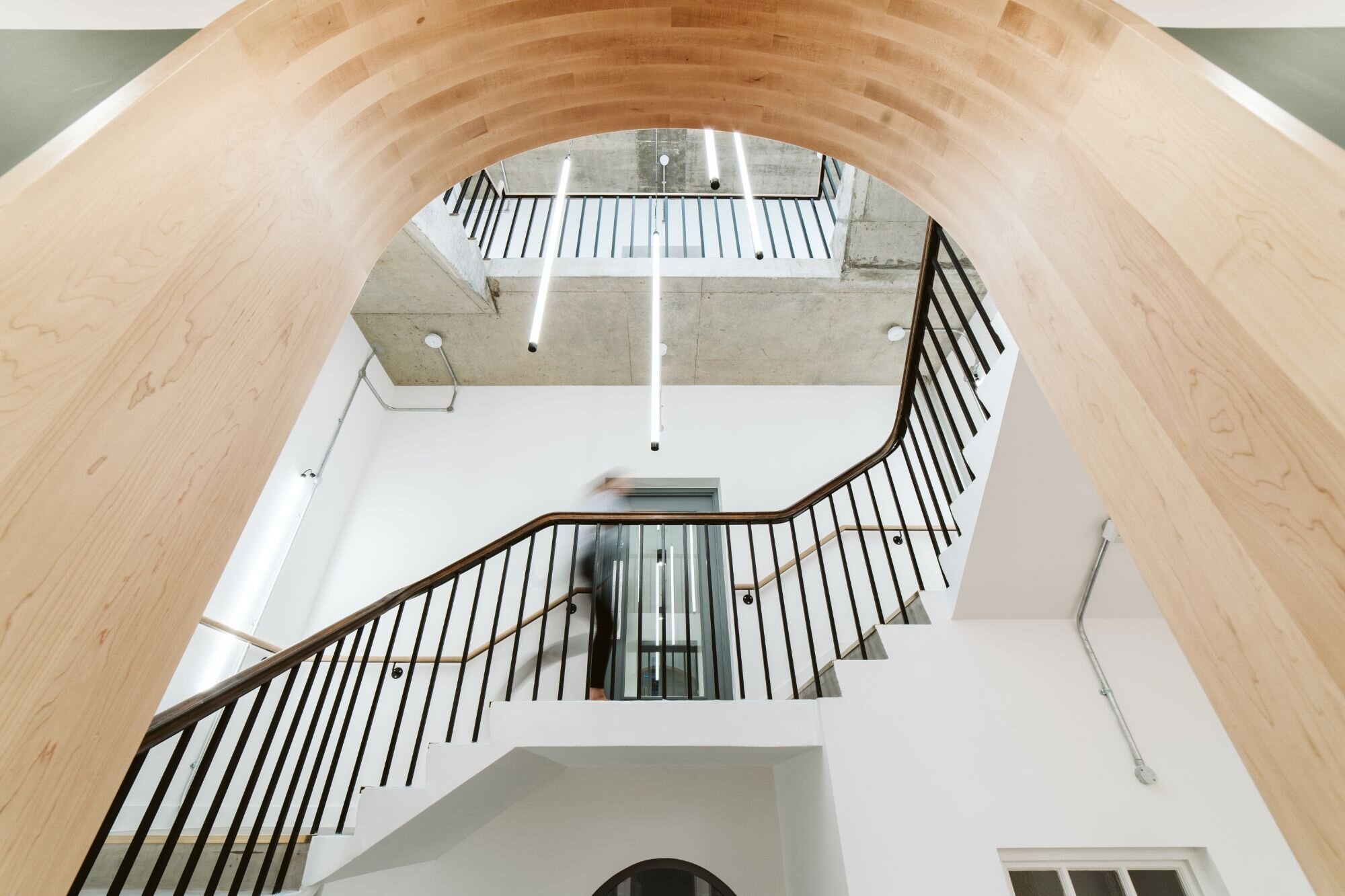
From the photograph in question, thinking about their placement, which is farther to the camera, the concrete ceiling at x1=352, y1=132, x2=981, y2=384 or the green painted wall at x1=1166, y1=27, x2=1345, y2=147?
the concrete ceiling at x1=352, y1=132, x2=981, y2=384

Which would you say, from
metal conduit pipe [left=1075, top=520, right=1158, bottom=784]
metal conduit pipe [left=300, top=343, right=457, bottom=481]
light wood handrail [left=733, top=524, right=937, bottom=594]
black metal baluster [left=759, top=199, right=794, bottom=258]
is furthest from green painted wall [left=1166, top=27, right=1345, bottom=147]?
metal conduit pipe [left=300, top=343, right=457, bottom=481]

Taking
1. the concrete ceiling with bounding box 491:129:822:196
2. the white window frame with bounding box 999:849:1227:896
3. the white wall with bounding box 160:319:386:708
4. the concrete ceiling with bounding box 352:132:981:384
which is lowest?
the white window frame with bounding box 999:849:1227:896

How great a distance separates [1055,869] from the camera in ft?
7.02

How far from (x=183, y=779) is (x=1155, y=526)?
4339 mm

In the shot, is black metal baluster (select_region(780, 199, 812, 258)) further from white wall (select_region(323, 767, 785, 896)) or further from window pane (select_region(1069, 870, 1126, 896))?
window pane (select_region(1069, 870, 1126, 896))

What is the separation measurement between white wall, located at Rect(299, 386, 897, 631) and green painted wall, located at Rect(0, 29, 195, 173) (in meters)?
4.02

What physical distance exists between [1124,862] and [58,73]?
12.0 feet

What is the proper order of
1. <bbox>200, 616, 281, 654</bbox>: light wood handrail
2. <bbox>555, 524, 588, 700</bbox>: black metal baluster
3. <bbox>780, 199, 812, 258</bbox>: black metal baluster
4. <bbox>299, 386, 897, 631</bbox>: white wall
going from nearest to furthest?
<bbox>555, 524, 588, 700</bbox>: black metal baluster, <bbox>200, 616, 281, 654</bbox>: light wood handrail, <bbox>299, 386, 897, 631</bbox>: white wall, <bbox>780, 199, 812, 258</bbox>: black metal baluster

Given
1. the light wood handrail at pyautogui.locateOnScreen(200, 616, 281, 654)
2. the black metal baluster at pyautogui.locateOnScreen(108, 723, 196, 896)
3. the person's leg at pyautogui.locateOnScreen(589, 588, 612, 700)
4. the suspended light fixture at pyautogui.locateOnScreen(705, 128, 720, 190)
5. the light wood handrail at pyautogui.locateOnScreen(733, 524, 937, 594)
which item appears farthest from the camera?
the light wood handrail at pyautogui.locateOnScreen(733, 524, 937, 594)

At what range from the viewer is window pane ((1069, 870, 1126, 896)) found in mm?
2154

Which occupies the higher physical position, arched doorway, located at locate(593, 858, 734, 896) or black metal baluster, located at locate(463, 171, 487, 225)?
black metal baluster, located at locate(463, 171, 487, 225)

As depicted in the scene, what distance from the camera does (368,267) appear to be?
4.82 feet

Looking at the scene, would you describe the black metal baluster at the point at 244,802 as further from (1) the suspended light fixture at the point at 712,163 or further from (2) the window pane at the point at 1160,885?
(2) the window pane at the point at 1160,885

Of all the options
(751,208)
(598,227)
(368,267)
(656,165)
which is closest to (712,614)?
(751,208)
